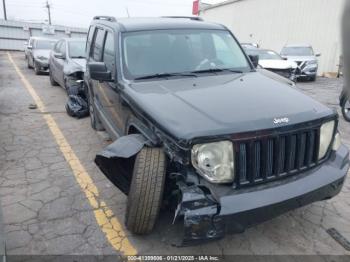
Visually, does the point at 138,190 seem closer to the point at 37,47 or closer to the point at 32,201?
the point at 32,201

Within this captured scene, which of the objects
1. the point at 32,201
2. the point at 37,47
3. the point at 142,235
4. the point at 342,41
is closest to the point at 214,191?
the point at 142,235

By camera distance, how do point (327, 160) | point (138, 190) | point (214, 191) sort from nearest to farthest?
point (214, 191), point (138, 190), point (327, 160)

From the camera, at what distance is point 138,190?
293 cm

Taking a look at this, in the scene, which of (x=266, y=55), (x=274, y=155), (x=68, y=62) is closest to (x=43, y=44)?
(x=68, y=62)

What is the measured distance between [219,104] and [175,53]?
4.41ft

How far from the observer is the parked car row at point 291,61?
1324cm

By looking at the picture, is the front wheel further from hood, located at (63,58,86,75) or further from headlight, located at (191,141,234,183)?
headlight, located at (191,141,234,183)

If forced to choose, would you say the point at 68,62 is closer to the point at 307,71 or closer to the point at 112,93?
the point at 112,93

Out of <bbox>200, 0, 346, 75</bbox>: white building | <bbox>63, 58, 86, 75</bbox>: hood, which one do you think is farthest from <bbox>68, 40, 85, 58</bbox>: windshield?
<bbox>200, 0, 346, 75</bbox>: white building

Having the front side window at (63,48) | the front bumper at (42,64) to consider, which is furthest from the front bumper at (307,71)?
the front bumper at (42,64)

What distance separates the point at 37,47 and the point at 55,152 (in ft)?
38.0

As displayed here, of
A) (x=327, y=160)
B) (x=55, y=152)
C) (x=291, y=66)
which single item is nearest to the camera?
(x=327, y=160)

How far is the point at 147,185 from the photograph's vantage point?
290 cm

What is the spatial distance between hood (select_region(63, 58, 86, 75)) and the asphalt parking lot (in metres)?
2.48
